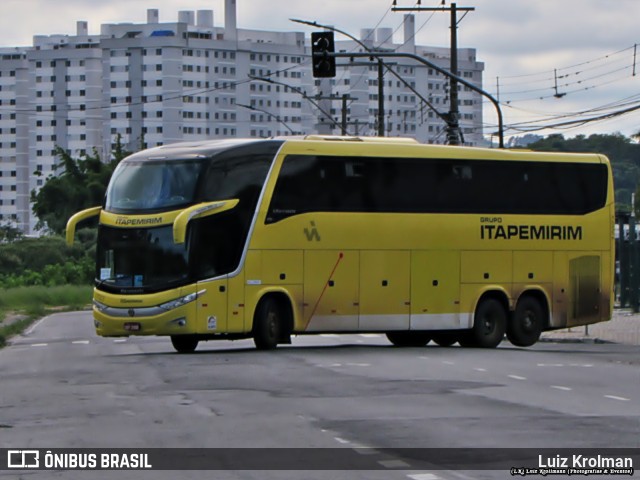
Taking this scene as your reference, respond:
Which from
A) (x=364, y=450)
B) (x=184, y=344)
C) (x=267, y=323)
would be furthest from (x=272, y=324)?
(x=364, y=450)

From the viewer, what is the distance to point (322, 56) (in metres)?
35.7

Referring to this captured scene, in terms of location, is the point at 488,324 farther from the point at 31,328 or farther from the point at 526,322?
the point at 31,328

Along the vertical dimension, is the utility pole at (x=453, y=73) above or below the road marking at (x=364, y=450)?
above

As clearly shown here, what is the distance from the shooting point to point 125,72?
641ft

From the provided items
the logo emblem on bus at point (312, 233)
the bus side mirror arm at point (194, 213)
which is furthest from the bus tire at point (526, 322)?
the bus side mirror arm at point (194, 213)

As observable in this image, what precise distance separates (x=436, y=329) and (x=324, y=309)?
264 cm

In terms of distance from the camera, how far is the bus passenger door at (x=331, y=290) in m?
28.6

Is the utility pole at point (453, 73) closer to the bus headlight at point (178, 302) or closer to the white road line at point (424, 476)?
the bus headlight at point (178, 302)

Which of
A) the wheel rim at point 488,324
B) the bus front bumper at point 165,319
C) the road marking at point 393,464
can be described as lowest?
the wheel rim at point 488,324

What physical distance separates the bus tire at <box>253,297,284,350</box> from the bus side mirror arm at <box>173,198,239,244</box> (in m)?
2.06

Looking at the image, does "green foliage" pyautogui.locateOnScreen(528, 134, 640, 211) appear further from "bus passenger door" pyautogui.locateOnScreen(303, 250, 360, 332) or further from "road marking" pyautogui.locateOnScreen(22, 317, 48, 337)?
"bus passenger door" pyautogui.locateOnScreen(303, 250, 360, 332)

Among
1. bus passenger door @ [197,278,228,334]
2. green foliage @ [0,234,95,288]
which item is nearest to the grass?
green foliage @ [0,234,95,288]

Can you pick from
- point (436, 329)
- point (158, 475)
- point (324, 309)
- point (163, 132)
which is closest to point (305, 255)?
point (324, 309)

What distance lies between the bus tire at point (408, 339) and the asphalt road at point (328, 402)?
7.55ft
